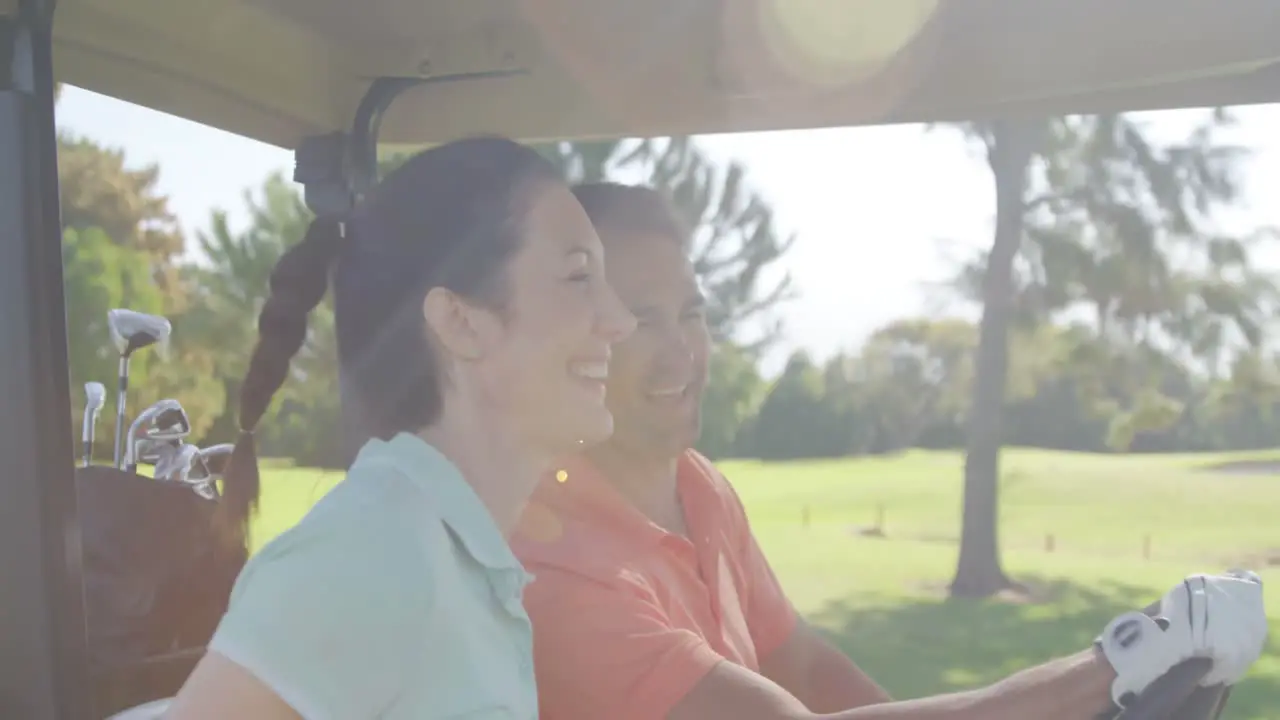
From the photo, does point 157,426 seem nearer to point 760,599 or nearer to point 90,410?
point 90,410

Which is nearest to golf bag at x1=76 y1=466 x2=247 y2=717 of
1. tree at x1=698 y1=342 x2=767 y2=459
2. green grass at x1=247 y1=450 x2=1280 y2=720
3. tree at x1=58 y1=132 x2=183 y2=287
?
tree at x1=58 y1=132 x2=183 y2=287

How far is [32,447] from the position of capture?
132cm

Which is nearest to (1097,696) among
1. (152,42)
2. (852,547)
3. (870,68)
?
(870,68)

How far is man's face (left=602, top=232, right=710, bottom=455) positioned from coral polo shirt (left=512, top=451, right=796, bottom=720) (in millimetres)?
116

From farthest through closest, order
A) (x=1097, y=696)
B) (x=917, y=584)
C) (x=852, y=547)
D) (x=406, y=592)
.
Result: (x=852, y=547), (x=917, y=584), (x=1097, y=696), (x=406, y=592)

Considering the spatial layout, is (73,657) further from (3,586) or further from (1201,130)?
(1201,130)

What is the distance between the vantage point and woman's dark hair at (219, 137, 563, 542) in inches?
49.5

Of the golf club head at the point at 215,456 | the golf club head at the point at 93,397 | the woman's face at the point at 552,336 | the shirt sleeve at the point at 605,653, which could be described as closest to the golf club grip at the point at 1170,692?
the shirt sleeve at the point at 605,653

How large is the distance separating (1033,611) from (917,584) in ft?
2.88

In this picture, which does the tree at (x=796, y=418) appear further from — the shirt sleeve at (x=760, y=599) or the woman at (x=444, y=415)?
the woman at (x=444, y=415)

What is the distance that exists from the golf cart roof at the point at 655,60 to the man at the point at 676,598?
0.71 feet

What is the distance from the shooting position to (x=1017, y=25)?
1.57 meters

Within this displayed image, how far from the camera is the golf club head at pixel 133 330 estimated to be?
6.61 feet

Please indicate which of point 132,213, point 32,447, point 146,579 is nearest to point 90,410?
point 146,579
